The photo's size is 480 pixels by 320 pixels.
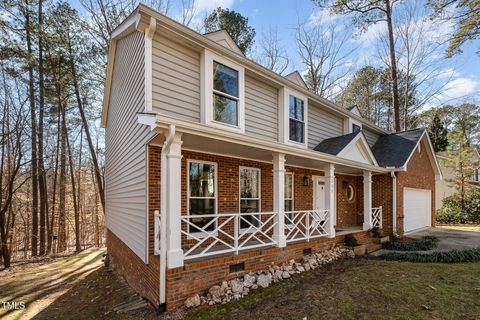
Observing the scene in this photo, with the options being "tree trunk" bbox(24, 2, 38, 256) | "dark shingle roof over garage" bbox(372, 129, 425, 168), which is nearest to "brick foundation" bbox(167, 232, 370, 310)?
"dark shingle roof over garage" bbox(372, 129, 425, 168)

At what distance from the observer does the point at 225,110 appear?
22.5 feet

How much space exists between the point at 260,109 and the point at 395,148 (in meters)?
8.00

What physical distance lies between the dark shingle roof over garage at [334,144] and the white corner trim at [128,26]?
6.94 metres

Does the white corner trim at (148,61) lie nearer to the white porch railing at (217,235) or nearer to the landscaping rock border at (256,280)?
the white porch railing at (217,235)

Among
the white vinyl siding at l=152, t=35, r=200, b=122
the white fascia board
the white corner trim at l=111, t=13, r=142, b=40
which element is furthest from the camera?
the white vinyl siding at l=152, t=35, r=200, b=122

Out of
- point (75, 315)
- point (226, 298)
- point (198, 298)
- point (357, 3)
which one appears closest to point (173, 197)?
point (198, 298)

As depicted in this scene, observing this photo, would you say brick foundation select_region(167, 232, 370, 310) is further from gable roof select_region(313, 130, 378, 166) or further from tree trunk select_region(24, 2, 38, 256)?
tree trunk select_region(24, 2, 38, 256)

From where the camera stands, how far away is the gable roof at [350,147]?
9.09 m

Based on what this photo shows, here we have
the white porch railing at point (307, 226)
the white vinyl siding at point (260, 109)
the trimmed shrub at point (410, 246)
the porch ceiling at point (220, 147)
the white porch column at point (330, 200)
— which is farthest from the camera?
the trimmed shrub at point (410, 246)

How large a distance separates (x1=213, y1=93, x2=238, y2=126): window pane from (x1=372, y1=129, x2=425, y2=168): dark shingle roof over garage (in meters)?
7.58

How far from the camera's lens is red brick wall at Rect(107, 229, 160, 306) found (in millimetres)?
4836

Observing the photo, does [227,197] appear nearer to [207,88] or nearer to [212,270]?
[212,270]

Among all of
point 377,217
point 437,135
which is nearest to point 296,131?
point 377,217

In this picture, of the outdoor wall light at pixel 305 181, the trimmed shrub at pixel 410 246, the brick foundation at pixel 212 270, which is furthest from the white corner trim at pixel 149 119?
the trimmed shrub at pixel 410 246
